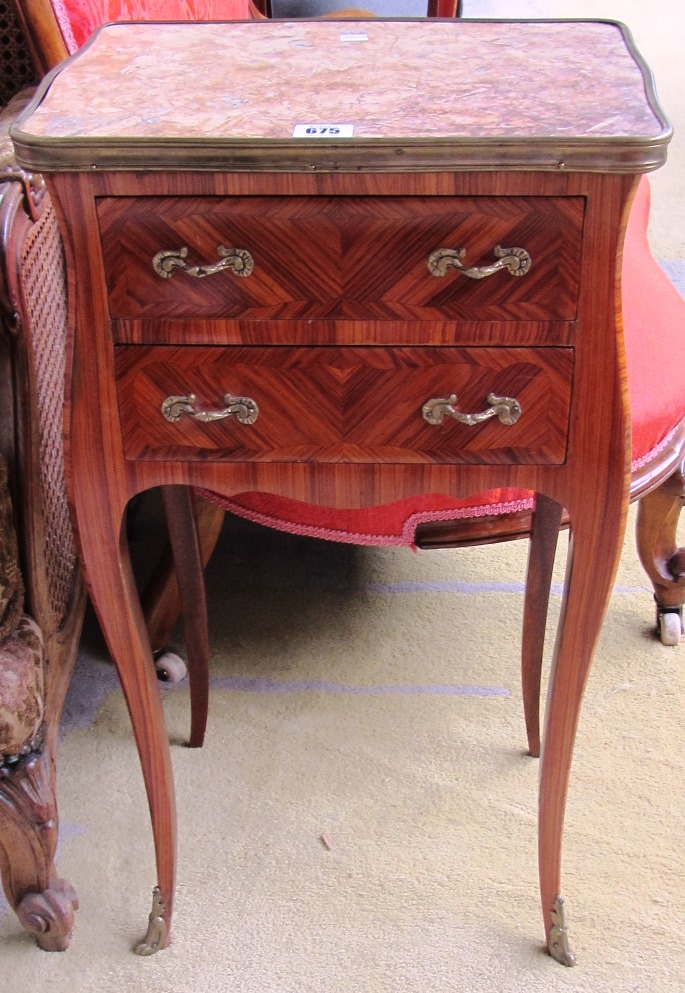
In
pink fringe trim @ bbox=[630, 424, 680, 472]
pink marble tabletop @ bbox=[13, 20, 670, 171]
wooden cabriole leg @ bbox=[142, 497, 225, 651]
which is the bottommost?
wooden cabriole leg @ bbox=[142, 497, 225, 651]

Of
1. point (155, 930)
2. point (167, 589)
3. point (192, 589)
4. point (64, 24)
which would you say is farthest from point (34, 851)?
point (64, 24)

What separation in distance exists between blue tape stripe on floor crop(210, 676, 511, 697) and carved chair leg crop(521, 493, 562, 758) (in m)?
0.13

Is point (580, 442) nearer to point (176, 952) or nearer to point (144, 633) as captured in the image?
point (144, 633)

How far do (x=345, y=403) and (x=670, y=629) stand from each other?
936mm

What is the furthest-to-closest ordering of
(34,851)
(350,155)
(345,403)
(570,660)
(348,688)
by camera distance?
1. (348,688)
2. (34,851)
3. (570,660)
4. (345,403)
5. (350,155)

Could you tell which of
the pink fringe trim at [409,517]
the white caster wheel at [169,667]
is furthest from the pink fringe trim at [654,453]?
the white caster wheel at [169,667]

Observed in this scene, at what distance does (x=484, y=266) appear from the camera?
2.88 ft

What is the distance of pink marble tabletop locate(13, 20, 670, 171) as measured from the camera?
829 millimetres

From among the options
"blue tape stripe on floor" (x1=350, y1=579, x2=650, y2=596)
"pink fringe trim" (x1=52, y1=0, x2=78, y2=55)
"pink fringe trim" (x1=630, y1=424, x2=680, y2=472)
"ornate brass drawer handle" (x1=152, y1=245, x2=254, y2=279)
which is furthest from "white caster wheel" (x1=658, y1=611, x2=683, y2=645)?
"pink fringe trim" (x1=52, y1=0, x2=78, y2=55)

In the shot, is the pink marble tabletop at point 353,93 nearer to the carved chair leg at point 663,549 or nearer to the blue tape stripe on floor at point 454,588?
the carved chair leg at point 663,549

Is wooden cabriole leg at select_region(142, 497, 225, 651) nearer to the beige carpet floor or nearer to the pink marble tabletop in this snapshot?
the beige carpet floor

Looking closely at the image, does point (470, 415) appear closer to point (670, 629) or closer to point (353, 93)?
point (353, 93)

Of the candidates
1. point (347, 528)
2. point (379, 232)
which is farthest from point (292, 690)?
point (379, 232)

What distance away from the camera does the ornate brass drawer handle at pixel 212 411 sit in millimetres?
935
